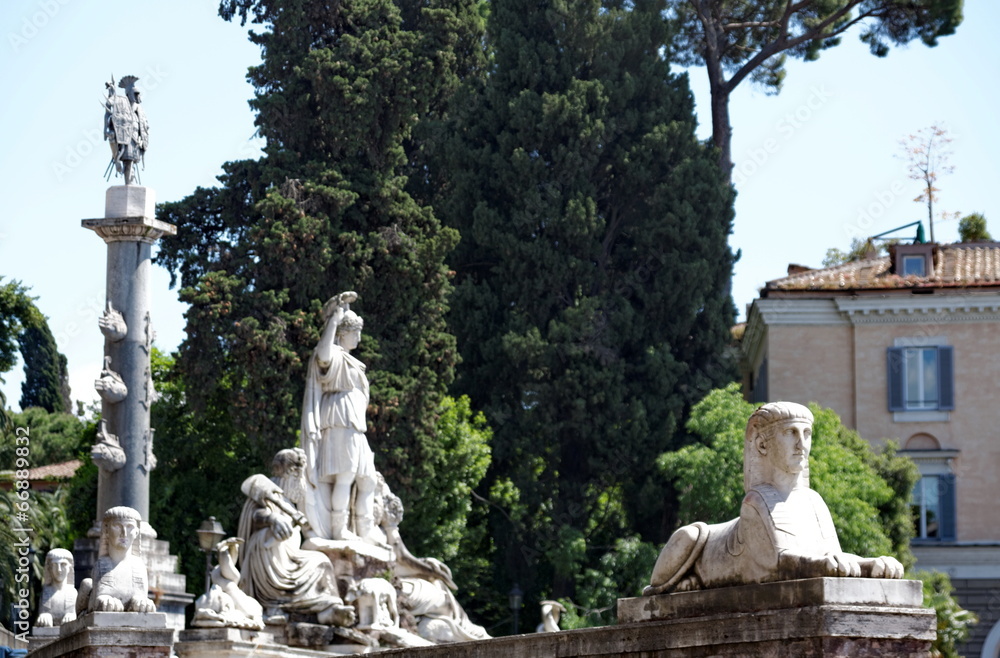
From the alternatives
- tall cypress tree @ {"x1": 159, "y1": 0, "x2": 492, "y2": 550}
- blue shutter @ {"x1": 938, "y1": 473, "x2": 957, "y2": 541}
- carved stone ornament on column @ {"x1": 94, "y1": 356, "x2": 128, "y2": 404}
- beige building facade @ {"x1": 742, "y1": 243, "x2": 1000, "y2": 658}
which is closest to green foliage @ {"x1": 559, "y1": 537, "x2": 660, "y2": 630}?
tall cypress tree @ {"x1": 159, "y1": 0, "x2": 492, "y2": 550}

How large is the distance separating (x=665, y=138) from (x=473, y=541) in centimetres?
849

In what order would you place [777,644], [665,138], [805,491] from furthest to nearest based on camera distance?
[665,138] → [805,491] → [777,644]

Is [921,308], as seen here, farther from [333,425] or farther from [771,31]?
[333,425]

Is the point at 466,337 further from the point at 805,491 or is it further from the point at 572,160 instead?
the point at 805,491

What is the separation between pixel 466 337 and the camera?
3453cm

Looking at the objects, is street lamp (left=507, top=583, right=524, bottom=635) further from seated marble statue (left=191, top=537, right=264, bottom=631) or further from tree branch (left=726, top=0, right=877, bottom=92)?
seated marble statue (left=191, top=537, right=264, bottom=631)

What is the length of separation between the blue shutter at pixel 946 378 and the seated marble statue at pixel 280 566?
70.2 ft

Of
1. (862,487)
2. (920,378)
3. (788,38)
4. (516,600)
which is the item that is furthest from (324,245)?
(788,38)

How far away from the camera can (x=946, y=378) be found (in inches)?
1374

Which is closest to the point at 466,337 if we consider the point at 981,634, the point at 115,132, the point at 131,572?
the point at 981,634

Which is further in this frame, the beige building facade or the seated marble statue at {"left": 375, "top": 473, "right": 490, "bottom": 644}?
the beige building facade

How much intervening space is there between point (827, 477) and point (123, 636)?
19.5 metres

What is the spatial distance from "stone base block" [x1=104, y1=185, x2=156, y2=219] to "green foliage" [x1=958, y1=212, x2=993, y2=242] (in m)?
24.3

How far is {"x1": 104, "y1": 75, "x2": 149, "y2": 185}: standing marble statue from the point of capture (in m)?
21.2
